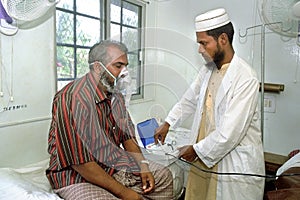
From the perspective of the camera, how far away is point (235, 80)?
3.95 ft

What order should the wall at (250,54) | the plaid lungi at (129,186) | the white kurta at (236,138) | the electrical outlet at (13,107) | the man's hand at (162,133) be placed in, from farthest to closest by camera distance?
1. the wall at (250,54)
2. the man's hand at (162,133)
3. the electrical outlet at (13,107)
4. the white kurta at (236,138)
5. the plaid lungi at (129,186)

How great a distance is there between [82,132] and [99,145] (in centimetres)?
12

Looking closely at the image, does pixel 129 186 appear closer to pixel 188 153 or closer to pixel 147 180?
pixel 147 180

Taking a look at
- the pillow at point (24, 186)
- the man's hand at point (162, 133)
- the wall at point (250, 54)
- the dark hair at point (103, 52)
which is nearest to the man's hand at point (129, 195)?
the pillow at point (24, 186)

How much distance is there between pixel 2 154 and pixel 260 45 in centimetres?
191

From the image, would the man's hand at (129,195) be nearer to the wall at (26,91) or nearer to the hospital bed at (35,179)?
the hospital bed at (35,179)

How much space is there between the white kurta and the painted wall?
0.34 meters

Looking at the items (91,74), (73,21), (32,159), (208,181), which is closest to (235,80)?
(208,181)

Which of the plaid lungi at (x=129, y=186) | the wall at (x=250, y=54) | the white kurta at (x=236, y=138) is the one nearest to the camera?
the plaid lungi at (x=129, y=186)

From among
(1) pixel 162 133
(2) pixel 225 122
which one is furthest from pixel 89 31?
(2) pixel 225 122

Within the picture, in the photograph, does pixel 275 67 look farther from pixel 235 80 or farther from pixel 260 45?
pixel 235 80

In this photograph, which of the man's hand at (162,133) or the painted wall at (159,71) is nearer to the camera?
the painted wall at (159,71)

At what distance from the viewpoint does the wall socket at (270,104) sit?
2057mm

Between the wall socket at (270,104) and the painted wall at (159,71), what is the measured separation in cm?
2
